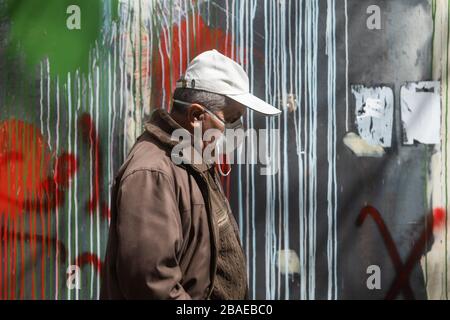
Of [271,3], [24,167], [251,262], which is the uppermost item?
[271,3]

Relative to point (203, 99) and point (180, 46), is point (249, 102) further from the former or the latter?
point (180, 46)

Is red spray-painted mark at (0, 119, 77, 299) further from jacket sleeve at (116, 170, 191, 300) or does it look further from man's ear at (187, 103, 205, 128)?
jacket sleeve at (116, 170, 191, 300)

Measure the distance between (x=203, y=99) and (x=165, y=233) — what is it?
0.55 metres

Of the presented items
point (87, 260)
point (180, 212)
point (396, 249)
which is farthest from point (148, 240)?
point (396, 249)

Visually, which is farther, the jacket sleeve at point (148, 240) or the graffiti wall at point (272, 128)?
the graffiti wall at point (272, 128)

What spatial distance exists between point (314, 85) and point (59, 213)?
1.59m

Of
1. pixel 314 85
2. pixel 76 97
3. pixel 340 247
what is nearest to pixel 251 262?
pixel 340 247

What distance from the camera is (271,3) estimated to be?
421 cm

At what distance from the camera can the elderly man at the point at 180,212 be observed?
2.34 metres

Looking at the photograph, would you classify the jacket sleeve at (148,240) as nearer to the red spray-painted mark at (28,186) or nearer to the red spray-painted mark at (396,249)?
the red spray-painted mark at (28,186)

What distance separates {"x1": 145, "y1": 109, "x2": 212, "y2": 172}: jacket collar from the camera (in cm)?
258

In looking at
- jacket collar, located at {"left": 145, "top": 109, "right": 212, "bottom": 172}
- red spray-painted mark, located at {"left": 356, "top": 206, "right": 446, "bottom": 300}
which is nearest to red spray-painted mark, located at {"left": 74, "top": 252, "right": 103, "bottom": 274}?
red spray-painted mark, located at {"left": 356, "top": 206, "right": 446, "bottom": 300}

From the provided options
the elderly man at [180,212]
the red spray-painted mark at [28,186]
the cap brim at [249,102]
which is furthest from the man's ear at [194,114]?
the red spray-painted mark at [28,186]

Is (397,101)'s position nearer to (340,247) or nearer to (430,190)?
(430,190)
